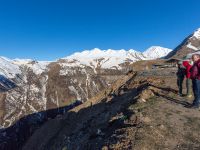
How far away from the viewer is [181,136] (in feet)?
44.6

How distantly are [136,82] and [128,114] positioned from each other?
18711 mm

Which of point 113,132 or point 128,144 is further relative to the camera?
point 113,132

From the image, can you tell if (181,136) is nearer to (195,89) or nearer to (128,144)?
(128,144)

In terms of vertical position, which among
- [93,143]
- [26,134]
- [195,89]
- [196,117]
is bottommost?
[26,134]

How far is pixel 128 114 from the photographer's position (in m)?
17.5

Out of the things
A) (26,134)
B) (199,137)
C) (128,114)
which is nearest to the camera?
→ (199,137)

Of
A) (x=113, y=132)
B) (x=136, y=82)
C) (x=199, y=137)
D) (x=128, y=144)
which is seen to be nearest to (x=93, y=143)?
(x=113, y=132)

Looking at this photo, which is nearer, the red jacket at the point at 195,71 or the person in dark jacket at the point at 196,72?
the person in dark jacket at the point at 196,72

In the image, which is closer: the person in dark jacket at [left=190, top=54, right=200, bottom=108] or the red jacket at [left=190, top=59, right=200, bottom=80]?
the person in dark jacket at [left=190, top=54, right=200, bottom=108]

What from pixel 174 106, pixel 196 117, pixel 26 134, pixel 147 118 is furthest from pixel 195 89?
pixel 26 134

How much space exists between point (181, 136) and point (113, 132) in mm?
3607

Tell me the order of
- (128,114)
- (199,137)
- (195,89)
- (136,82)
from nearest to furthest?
(199,137), (128,114), (195,89), (136,82)

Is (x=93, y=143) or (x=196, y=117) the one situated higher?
(x=196, y=117)

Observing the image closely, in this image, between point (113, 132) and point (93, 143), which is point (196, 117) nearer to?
point (113, 132)
